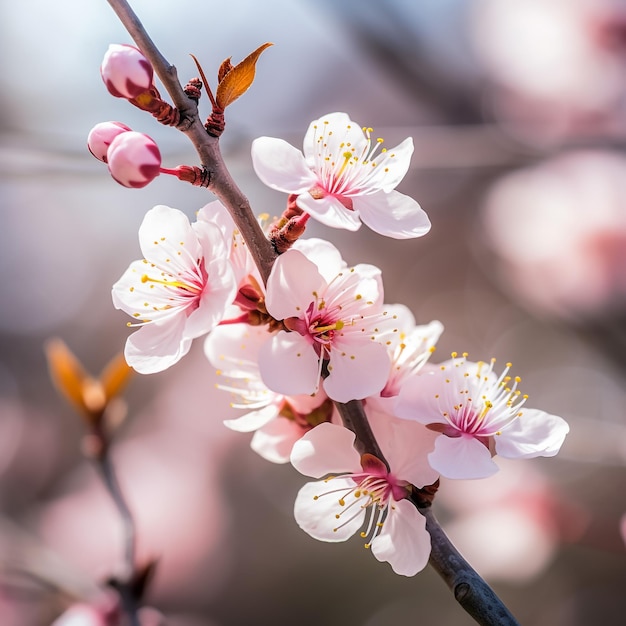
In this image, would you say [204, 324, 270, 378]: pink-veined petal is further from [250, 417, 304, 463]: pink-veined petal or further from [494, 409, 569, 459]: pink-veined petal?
[494, 409, 569, 459]: pink-veined petal

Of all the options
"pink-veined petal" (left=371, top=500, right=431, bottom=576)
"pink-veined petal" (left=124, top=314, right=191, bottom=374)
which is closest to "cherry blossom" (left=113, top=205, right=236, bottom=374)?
"pink-veined petal" (left=124, top=314, right=191, bottom=374)

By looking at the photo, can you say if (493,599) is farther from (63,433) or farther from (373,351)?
(63,433)

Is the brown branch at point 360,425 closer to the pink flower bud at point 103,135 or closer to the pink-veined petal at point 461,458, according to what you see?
the pink-veined petal at point 461,458

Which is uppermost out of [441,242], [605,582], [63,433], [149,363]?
[441,242]

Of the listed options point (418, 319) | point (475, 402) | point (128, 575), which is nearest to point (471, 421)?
point (475, 402)

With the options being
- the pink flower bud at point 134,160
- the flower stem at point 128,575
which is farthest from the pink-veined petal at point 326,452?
the flower stem at point 128,575

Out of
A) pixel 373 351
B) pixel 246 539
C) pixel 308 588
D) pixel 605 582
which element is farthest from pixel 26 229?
pixel 373 351

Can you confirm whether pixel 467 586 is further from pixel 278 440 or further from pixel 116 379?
pixel 116 379

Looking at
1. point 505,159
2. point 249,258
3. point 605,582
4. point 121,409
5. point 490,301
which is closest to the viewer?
point 249,258
